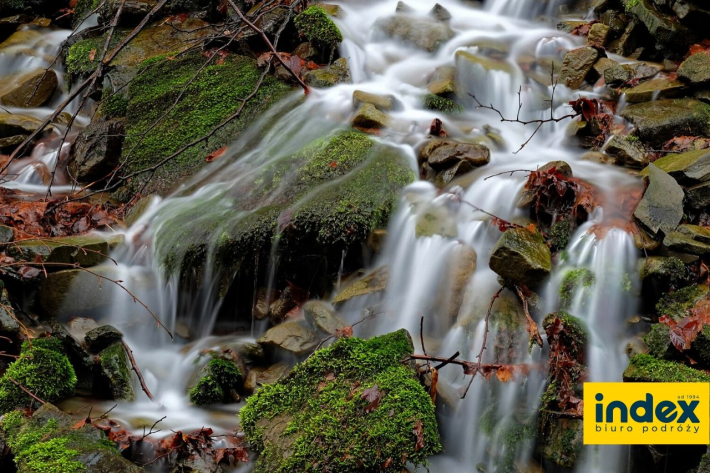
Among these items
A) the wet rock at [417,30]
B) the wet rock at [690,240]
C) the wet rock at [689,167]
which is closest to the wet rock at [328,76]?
the wet rock at [417,30]

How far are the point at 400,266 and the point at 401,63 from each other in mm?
3979

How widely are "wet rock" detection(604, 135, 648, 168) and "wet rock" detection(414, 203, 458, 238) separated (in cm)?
170

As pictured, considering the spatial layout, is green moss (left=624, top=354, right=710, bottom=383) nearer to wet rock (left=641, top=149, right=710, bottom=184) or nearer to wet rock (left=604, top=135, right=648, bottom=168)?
wet rock (left=641, top=149, right=710, bottom=184)

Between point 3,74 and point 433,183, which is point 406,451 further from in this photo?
point 3,74

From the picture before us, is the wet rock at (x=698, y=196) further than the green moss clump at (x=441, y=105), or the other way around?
the green moss clump at (x=441, y=105)

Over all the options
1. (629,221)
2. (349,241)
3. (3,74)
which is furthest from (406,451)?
(3,74)

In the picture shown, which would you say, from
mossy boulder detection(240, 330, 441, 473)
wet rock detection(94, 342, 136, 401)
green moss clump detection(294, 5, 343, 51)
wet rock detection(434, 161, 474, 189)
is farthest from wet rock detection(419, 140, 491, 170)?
wet rock detection(94, 342, 136, 401)

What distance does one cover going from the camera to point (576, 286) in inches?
182

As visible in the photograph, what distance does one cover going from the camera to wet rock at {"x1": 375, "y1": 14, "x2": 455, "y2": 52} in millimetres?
8695

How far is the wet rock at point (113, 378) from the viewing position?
449 cm

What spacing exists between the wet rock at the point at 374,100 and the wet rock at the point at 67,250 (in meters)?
2.93

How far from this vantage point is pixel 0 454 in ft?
12.1

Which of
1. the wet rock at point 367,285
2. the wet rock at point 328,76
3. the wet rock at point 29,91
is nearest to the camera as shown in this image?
the wet rock at point 367,285

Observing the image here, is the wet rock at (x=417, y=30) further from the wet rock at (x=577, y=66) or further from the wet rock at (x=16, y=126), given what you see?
the wet rock at (x=16, y=126)
